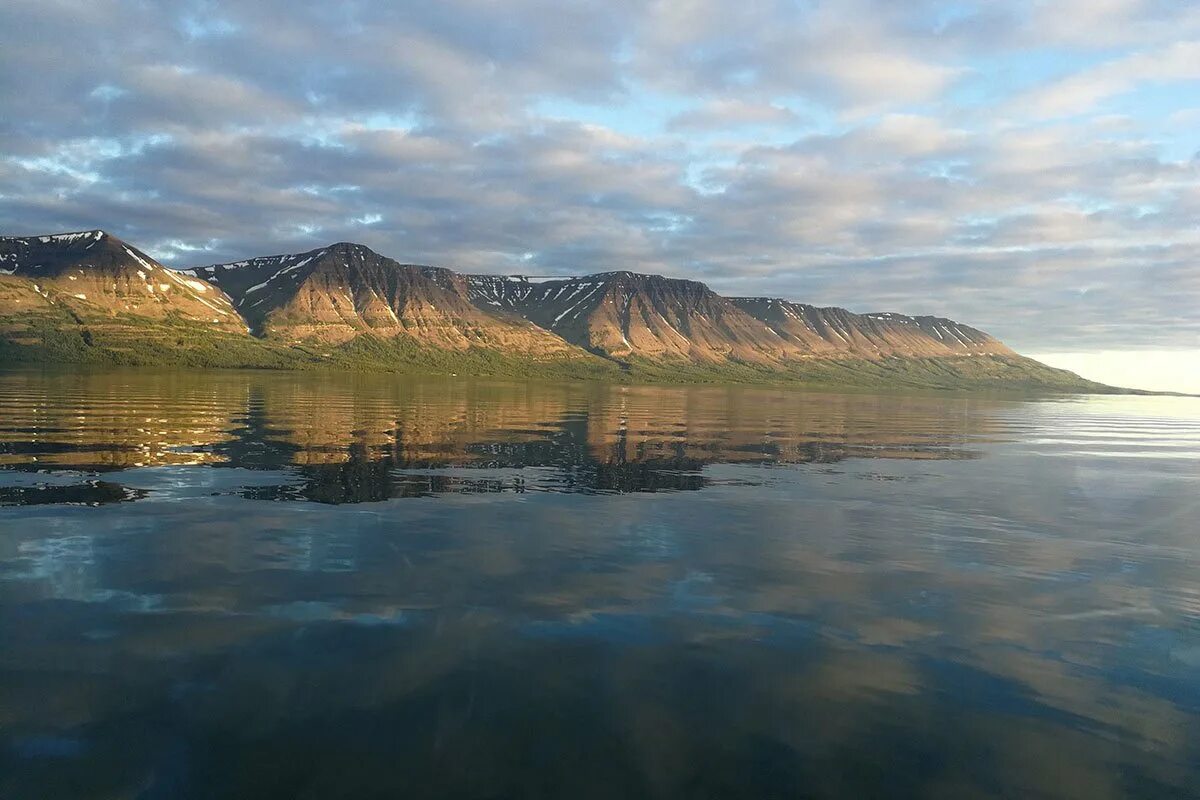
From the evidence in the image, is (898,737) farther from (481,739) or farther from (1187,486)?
(1187,486)

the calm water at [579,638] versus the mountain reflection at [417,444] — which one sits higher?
the mountain reflection at [417,444]

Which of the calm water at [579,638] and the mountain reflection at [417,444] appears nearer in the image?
the calm water at [579,638]

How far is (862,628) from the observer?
56.3ft

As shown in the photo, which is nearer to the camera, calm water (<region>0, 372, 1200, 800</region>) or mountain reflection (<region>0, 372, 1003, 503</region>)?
calm water (<region>0, 372, 1200, 800</region>)

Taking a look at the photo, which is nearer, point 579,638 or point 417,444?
point 579,638

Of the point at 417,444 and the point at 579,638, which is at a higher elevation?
the point at 417,444

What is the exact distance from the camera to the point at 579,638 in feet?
52.3

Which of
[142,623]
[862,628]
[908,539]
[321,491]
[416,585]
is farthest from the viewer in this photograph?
[321,491]

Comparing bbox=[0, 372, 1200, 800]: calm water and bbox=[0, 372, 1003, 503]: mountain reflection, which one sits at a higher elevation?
bbox=[0, 372, 1003, 503]: mountain reflection

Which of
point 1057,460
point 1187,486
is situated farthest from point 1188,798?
point 1057,460

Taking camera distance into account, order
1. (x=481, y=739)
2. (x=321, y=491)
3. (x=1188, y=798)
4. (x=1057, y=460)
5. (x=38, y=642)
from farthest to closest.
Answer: (x=1057, y=460)
(x=321, y=491)
(x=38, y=642)
(x=481, y=739)
(x=1188, y=798)

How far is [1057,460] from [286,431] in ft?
183

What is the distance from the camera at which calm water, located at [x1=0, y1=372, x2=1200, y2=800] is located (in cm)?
1108

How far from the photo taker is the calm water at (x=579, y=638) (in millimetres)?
11078
